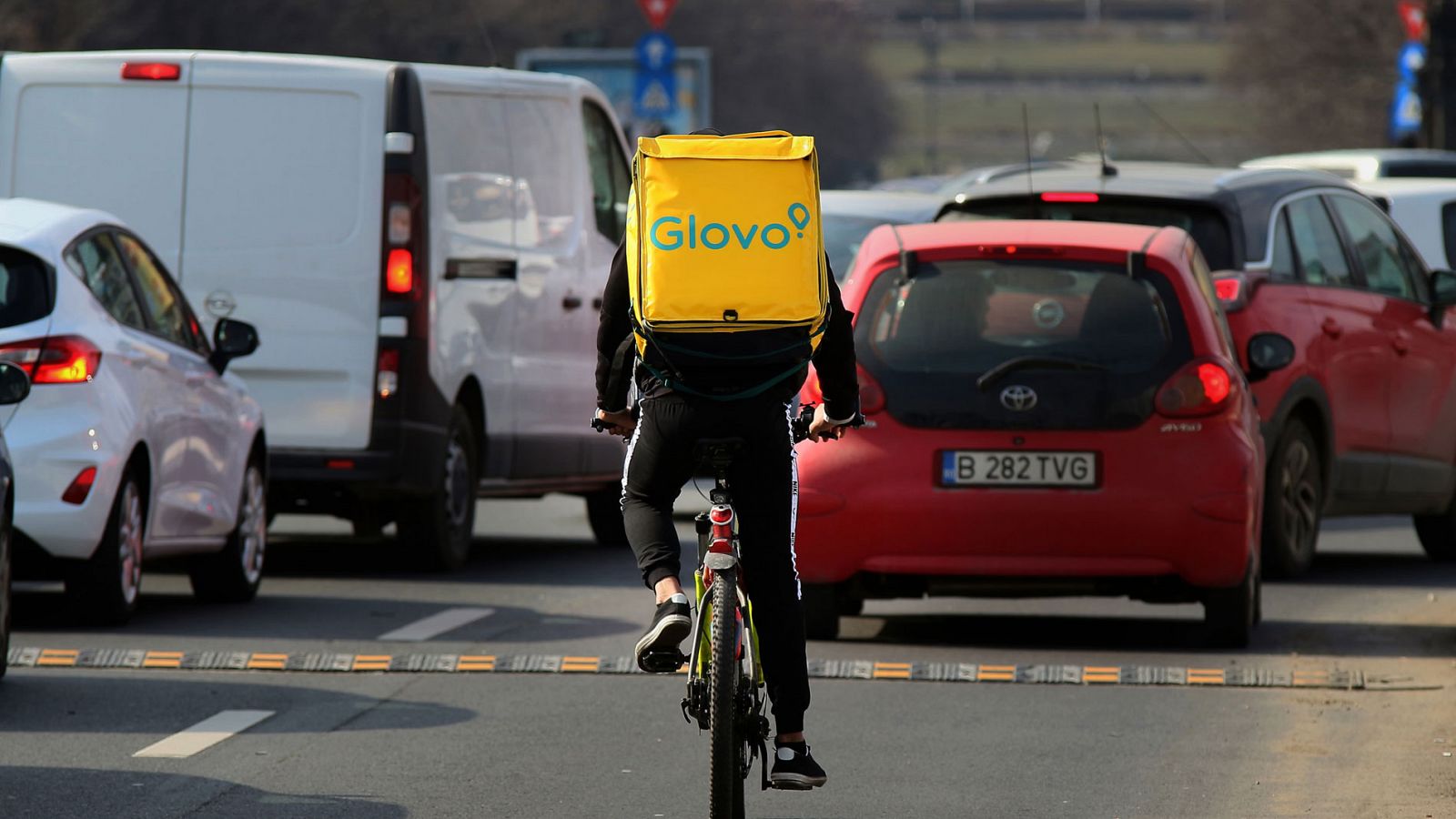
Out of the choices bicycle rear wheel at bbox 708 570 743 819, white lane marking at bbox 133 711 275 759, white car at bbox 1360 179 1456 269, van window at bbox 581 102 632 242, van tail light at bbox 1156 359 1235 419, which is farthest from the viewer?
white car at bbox 1360 179 1456 269

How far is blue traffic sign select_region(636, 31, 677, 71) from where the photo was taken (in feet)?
118

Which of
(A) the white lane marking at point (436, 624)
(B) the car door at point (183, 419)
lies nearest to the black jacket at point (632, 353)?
(A) the white lane marking at point (436, 624)

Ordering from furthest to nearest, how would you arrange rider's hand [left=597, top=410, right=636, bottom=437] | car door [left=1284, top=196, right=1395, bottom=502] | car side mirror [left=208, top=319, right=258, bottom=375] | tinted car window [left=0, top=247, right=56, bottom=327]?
car door [left=1284, top=196, right=1395, bottom=502]
car side mirror [left=208, top=319, right=258, bottom=375]
tinted car window [left=0, top=247, right=56, bottom=327]
rider's hand [left=597, top=410, right=636, bottom=437]

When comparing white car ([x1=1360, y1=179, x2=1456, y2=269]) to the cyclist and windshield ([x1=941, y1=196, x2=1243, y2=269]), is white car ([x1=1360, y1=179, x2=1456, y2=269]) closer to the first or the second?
windshield ([x1=941, y1=196, x2=1243, y2=269])

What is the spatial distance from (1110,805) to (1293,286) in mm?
6169

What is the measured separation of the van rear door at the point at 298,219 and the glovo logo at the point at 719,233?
22.1 feet

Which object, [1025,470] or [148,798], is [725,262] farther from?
[1025,470]

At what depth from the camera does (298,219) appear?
13391mm

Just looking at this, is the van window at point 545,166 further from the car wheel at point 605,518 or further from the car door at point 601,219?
the car wheel at point 605,518

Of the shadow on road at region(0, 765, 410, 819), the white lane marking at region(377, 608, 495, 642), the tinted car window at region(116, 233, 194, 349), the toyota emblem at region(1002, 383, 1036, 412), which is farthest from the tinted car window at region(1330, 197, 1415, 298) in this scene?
the shadow on road at region(0, 765, 410, 819)

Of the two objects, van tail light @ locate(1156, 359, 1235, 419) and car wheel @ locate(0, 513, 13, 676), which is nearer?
car wheel @ locate(0, 513, 13, 676)

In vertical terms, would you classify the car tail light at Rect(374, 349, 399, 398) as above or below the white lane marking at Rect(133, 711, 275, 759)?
above

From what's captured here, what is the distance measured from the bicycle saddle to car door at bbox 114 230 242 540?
198 inches

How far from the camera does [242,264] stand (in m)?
13.4
